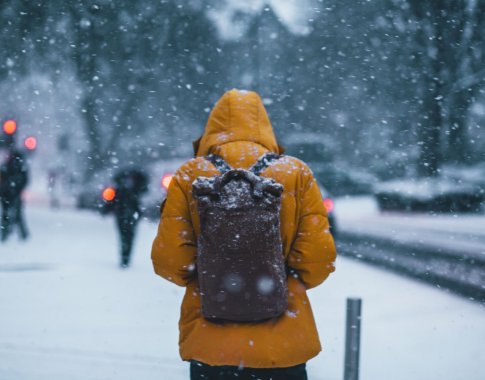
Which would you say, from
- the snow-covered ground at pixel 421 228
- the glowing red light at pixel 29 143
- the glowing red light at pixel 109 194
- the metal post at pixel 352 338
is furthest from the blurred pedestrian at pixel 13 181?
the metal post at pixel 352 338

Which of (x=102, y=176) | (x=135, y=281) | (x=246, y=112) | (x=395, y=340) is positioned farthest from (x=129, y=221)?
(x=102, y=176)

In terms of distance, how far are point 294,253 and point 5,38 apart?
15.1 meters

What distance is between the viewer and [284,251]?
2539 mm

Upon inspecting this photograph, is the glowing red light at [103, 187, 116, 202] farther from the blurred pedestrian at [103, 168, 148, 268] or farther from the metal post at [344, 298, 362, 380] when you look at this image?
the metal post at [344, 298, 362, 380]

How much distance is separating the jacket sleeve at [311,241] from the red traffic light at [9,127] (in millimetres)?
9493

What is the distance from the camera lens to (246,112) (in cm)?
259

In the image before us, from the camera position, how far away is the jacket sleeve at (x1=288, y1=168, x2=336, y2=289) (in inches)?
98.7

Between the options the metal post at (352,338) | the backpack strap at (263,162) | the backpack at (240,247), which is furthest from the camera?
the metal post at (352,338)

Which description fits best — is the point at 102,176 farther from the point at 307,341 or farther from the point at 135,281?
the point at 307,341

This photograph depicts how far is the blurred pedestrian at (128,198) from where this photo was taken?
376 inches

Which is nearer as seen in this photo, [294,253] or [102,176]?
[294,253]

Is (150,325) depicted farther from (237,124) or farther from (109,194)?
(109,194)

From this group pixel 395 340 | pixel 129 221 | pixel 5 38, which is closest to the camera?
pixel 395 340

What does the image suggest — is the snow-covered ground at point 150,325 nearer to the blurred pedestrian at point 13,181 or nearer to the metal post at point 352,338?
the metal post at point 352,338
